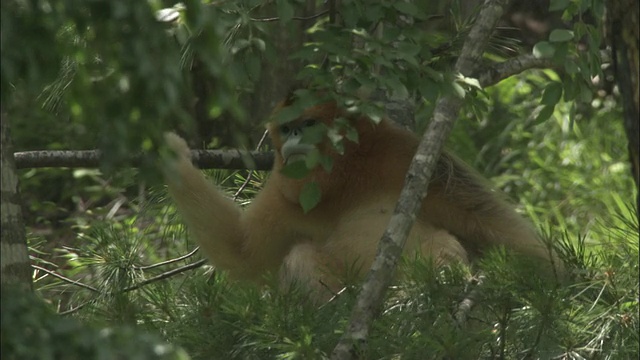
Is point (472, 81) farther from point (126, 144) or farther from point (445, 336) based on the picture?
point (126, 144)

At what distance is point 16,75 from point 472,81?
203 cm

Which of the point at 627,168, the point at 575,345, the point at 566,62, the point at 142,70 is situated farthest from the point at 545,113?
the point at 627,168

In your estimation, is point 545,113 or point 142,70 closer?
point 142,70

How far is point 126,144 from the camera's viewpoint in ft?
8.11

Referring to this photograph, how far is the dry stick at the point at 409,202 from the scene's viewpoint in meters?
3.71

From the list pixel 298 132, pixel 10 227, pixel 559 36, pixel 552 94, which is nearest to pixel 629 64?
pixel 559 36

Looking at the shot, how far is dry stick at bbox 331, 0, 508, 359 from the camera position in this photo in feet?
12.2

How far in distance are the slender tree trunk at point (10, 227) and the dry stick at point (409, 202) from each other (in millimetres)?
1114

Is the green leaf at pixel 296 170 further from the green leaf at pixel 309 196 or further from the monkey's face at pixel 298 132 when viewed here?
the monkey's face at pixel 298 132

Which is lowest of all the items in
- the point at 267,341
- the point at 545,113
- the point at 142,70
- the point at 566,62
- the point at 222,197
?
the point at 222,197

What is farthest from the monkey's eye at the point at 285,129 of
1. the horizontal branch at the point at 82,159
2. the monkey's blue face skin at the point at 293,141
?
the horizontal branch at the point at 82,159

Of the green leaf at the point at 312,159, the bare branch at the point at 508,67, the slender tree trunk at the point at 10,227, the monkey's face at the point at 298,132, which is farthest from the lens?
the monkey's face at the point at 298,132

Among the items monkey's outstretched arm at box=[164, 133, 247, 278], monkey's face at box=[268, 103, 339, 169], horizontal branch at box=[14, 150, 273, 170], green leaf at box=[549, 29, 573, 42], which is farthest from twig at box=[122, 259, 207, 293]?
green leaf at box=[549, 29, 573, 42]

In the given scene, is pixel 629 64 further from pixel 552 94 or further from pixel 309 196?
pixel 309 196
